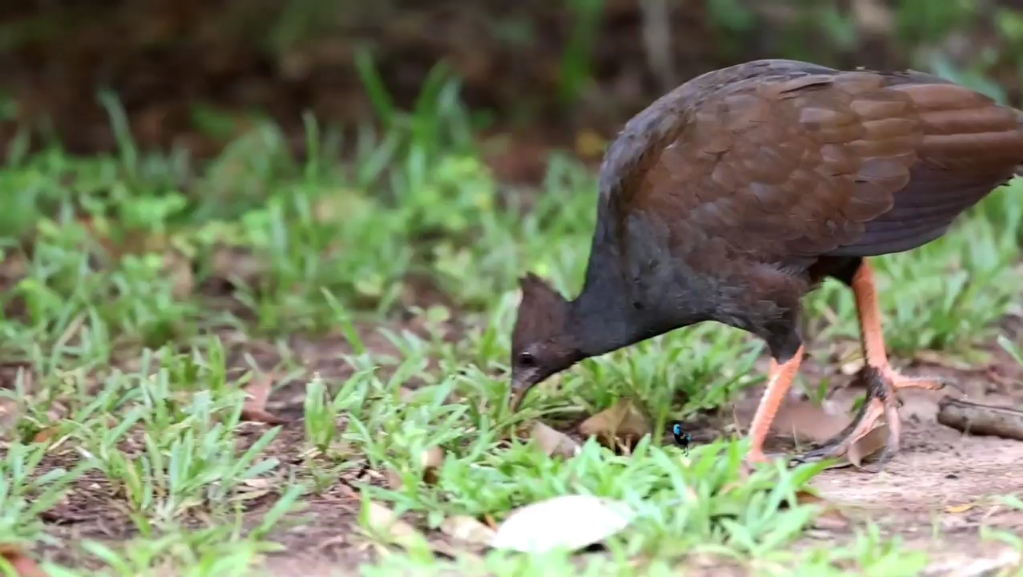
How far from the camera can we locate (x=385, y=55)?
8.73m

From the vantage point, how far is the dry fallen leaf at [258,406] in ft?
13.2

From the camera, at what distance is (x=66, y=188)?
653 cm

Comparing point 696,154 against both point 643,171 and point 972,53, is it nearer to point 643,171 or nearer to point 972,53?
point 643,171

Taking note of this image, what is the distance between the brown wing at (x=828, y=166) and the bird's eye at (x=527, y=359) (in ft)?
1.97

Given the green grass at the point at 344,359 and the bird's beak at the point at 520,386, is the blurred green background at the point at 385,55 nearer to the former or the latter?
the green grass at the point at 344,359

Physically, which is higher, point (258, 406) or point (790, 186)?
point (790, 186)

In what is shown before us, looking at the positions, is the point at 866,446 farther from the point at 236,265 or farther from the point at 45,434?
the point at 236,265

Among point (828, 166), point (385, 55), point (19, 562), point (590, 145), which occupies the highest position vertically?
point (385, 55)

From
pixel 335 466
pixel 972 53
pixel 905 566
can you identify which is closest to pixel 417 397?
pixel 335 466

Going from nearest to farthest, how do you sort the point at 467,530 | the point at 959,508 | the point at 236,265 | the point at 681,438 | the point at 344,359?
the point at 467,530 → the point at 959,508 → the point at 681,438 → the point at 344,359 → the point at 236,265

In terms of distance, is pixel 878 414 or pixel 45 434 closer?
pixel 45 434

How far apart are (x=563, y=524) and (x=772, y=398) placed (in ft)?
3.38

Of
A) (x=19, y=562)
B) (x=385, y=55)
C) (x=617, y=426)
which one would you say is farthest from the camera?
(x=385, y=55)

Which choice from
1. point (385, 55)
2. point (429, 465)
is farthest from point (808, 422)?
point (385, 55)
